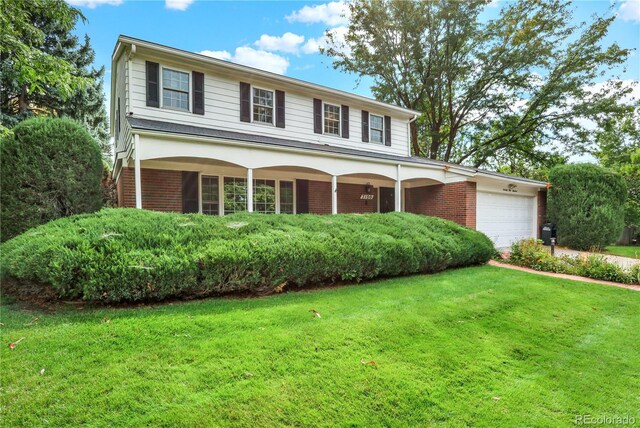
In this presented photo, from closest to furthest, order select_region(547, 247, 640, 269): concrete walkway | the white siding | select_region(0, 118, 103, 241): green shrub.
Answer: select_region(0, 118, 103, 241): green shrub, select_region(547, 247, 640, 269): concrete walkway, the white siding

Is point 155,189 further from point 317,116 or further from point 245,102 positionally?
point 317,116

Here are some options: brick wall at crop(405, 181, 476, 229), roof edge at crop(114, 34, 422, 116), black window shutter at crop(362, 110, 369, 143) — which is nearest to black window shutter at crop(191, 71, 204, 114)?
roof edge at crop(114, 34, 422, 116)

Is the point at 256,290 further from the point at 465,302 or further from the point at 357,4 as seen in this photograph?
the point at 357,4

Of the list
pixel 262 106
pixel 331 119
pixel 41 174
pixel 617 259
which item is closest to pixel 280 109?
pixel 262 106

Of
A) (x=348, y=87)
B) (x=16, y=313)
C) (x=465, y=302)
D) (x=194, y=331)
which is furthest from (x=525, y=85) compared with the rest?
(x=16, y=313)

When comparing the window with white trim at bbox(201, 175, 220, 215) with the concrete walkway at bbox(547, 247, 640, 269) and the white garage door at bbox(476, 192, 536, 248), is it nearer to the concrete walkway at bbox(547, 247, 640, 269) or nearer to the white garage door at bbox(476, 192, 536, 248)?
the white garage door at bbox(476, 192, 536, 248)

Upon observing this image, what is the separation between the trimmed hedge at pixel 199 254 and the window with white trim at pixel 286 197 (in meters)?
4.65

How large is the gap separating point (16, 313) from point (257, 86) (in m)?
9.03

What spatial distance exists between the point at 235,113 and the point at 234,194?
2.66 metres

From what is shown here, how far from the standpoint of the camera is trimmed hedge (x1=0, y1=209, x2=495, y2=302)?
12.6 ft

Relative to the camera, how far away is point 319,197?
12250 mm

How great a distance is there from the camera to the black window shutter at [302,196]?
11672mm

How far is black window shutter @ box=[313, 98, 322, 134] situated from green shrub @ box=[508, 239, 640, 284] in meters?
7.69

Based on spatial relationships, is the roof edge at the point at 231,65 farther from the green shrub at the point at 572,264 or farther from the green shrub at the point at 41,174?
the green shrub at the point at 572,264
